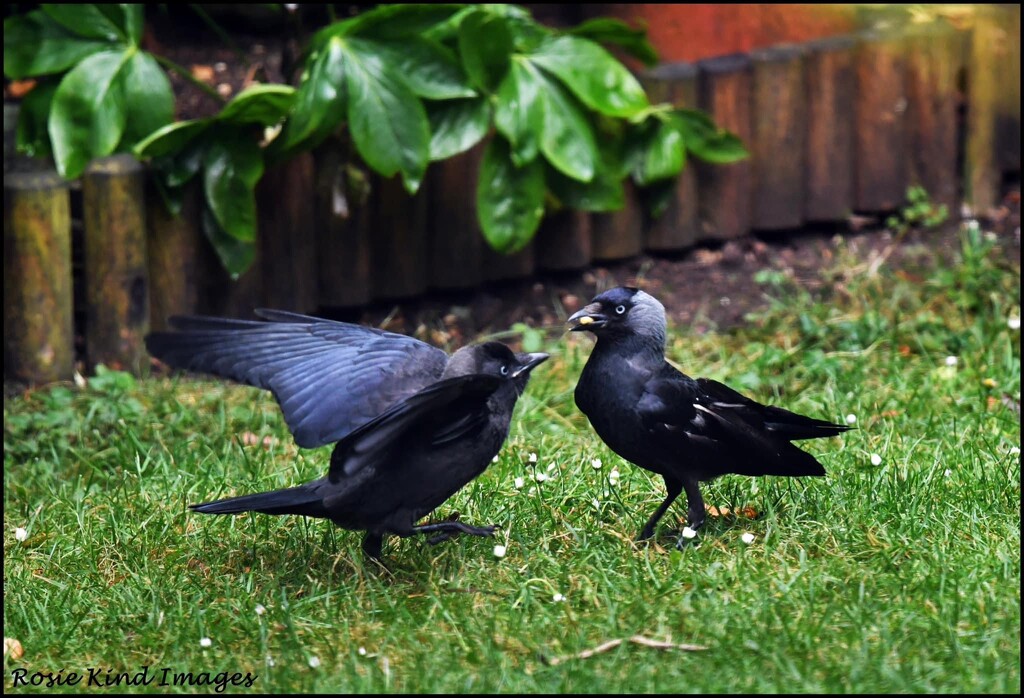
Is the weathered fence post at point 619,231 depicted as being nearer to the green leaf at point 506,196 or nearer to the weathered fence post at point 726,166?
the weathered fence post at point 726,166

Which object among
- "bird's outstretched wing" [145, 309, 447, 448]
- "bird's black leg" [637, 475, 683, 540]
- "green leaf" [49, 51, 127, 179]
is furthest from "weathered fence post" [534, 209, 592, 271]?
"bird's black leg" [637, 475, 683, 540]

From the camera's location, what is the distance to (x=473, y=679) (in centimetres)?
347

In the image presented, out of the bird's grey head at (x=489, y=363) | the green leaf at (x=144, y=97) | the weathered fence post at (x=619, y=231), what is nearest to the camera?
the bird's grey head at (x=489, y=363)

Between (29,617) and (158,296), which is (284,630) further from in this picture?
(158,296)

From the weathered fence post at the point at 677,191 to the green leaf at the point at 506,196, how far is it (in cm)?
105

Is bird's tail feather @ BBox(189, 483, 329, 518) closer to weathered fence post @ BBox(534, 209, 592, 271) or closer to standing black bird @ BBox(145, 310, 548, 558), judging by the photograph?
standing black bird @ BBox(145, 310, 548, 558)

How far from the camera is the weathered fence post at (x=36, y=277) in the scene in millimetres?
5996

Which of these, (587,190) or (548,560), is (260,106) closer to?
(587,190)

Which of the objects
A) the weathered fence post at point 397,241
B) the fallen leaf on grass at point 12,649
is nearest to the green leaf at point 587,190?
the weathered fence post at point 397,241

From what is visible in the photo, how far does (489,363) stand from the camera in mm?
4172

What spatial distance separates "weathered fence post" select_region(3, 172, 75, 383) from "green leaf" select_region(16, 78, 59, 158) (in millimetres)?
220

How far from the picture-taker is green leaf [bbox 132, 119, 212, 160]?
600 centimetres

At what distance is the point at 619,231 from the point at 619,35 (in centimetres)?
104

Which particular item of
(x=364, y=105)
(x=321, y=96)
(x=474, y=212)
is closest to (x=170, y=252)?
(x=321, y=96)
